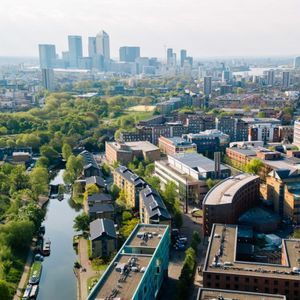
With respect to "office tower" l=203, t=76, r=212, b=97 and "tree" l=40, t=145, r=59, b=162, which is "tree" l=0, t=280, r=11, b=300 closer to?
"tree" l=40, t=145, r=59, b=162

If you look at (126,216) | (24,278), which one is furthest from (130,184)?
(24,278)

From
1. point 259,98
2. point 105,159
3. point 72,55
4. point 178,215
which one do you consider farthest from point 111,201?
point 72,55

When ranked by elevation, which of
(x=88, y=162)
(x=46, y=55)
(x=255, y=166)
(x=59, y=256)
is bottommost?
(x=59, y=256)

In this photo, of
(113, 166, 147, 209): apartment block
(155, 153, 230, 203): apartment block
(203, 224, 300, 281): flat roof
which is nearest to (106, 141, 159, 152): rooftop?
(155, 153, 230, 203): apartment block

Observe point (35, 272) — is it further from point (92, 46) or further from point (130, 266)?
point (92, 46)

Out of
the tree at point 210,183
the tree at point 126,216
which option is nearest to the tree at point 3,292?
the tree at point 126,216

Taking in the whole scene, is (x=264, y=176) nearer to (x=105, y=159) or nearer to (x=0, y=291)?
(x=105, y=159)
